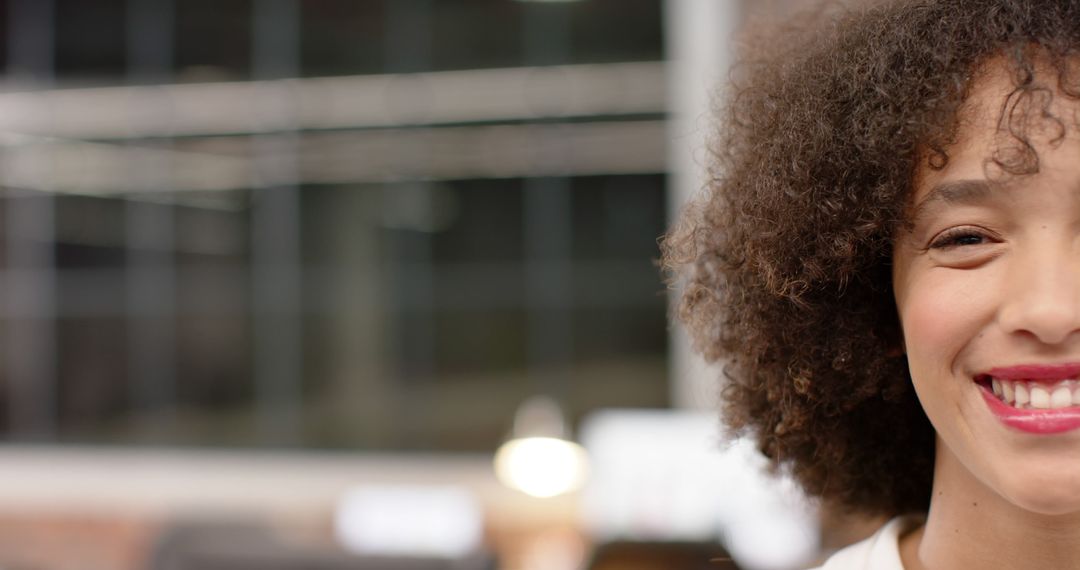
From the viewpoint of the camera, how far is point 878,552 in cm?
139

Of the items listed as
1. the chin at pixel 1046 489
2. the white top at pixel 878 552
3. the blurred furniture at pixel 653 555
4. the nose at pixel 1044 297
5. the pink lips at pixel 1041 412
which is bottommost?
the chin at pixel 1046 489

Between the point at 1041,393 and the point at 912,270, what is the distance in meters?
0.19

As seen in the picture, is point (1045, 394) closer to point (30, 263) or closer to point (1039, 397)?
point (1039, 397)

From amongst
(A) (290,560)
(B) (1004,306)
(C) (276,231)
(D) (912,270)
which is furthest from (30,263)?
(B) (1004,306)

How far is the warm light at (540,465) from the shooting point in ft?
17.4

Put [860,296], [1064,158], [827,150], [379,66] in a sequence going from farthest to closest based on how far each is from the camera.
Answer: [379,66] → [860,296] → [827,150] → [1064,158]

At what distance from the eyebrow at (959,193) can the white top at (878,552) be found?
0.42 metres

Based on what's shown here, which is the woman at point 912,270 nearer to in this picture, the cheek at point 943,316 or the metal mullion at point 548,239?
the cheek at point 943,316

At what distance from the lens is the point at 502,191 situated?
13.4 metres

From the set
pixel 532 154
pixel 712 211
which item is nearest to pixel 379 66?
pixel 532 154

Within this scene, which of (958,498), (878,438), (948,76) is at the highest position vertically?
(948,76)

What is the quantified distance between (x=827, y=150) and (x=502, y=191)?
12163 millimetres

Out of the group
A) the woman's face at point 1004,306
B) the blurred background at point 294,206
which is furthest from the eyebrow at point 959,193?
the blurred background at point 294,206

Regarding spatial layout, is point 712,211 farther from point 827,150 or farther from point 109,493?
point 109,493
